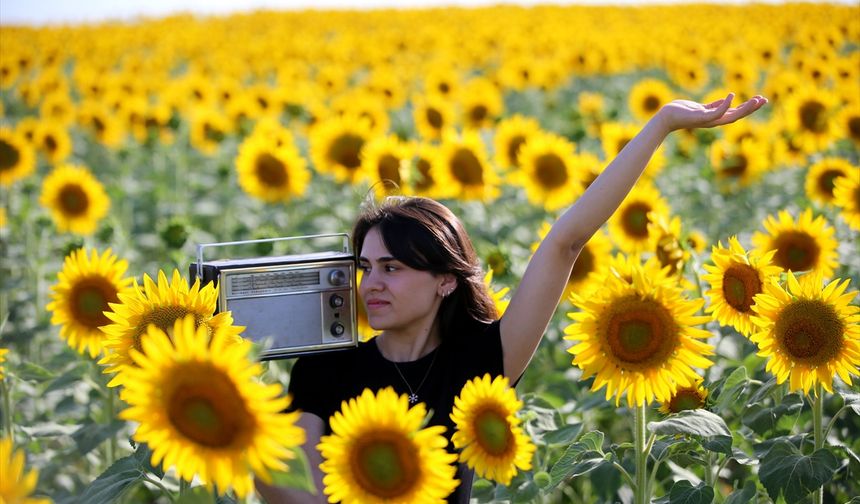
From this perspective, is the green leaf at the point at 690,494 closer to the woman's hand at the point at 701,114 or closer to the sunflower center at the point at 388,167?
Result: the woman's hand at the point at 701,114

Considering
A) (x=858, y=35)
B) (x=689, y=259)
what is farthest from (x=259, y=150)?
(x=858, y=35)

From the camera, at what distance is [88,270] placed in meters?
2.95

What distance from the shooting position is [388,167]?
Answer: 17.1 ft

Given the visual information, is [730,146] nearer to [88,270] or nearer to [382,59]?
[88,270]

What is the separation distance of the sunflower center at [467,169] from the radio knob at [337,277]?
297 centimetres

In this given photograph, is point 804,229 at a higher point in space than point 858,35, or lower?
lower

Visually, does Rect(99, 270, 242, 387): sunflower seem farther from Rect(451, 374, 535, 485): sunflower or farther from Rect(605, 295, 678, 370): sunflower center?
Rect(605, 295, 678, 370): sunflower center

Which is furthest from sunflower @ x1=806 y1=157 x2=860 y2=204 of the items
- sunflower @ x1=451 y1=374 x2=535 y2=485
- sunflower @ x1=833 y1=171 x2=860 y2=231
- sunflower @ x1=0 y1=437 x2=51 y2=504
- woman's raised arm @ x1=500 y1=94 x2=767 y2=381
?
sunflower @ x1=0 y1=437 x2=51 y2=504

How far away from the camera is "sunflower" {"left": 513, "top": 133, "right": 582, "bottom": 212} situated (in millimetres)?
5328

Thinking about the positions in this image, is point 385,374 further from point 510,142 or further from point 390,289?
point 510,142

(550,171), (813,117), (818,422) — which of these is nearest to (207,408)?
(818,422)

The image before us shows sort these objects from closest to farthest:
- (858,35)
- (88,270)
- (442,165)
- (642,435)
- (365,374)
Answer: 1. (642,435)
2. (365,374)
3. (88,270)
4. (442,165)
5. (858,35)

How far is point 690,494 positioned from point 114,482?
45.2 inches

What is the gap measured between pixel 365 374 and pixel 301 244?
320cm
